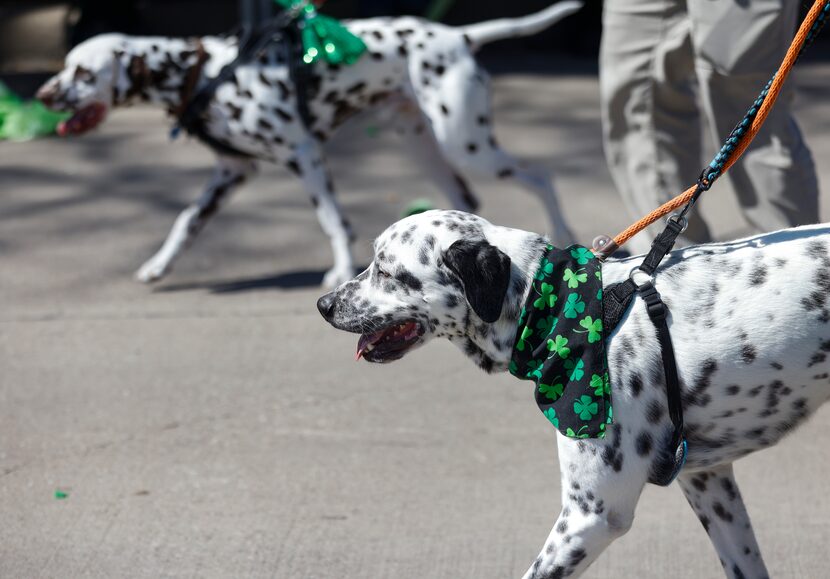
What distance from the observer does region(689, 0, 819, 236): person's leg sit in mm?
4625

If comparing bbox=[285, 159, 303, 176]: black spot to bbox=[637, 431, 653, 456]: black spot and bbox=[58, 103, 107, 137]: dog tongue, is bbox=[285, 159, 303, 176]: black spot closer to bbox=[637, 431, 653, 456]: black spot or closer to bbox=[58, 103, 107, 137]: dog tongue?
bbox=[58, 103, 107, 137]: dog tongue

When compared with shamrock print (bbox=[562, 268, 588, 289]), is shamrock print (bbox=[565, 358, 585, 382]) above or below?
below

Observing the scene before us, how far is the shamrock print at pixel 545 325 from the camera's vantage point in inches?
118

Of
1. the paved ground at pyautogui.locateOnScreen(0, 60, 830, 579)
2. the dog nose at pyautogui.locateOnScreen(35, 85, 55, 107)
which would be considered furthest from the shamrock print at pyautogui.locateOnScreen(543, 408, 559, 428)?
the dog nose at pyautogui.locateOnScreen(35, 85, 55, 107)

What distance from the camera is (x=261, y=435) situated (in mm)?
4824

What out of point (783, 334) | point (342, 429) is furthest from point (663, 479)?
point (342, 429)

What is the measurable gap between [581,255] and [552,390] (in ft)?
1.20

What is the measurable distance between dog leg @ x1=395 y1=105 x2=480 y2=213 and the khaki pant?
1423mm

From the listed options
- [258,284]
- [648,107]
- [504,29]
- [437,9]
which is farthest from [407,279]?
[437,9]

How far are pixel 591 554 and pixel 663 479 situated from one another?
0.83ft

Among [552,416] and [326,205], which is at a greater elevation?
[552,416]

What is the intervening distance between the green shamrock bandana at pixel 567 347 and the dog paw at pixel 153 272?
3920 millimetres

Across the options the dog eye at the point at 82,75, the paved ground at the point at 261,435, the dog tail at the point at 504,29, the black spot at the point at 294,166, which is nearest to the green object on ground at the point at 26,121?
the paved ground at the point at 261,435

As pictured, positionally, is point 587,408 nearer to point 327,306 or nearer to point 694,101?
point 327,306
